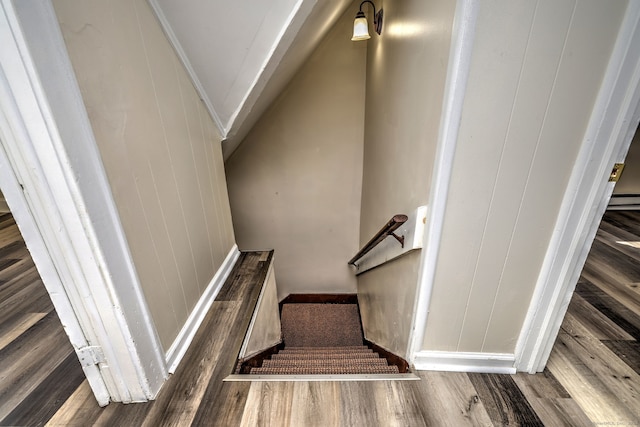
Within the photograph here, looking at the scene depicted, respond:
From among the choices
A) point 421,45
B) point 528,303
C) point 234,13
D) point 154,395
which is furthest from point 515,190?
point 154,395

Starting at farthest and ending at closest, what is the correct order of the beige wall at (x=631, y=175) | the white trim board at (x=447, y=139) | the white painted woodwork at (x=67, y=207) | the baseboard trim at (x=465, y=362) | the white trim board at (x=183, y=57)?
the beige wall at (x=631, y=175)
the baseboard trim at (x=465, y=362)
the white trim board at (x=183, y=57)
the white trim board at (x=447, y=139)
the white painted woodwork at (x=67, y=207)

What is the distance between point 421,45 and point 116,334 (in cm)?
169

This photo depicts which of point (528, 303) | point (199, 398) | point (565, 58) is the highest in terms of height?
point (565, 58)

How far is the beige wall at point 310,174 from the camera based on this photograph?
9.45 feet

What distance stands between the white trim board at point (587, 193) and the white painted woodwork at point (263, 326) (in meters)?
1.36

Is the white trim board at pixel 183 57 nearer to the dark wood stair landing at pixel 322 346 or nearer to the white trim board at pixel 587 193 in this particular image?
the dark wood stair landing at pixel 322 346

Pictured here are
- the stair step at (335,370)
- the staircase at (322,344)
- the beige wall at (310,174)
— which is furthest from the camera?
the beige wall at (310,174)

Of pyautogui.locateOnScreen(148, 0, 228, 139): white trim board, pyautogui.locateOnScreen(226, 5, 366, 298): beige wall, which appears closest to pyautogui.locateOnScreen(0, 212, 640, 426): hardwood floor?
pyautogui.locateOnScreen(148, 0, 228, 139): white trim board

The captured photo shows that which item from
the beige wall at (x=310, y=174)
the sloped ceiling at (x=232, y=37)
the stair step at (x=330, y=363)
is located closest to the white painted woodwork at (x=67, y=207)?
the sloped ceiling at (x=232, y=37)

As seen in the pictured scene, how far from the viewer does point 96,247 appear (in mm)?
933

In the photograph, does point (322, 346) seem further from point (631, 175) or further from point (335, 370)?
point (631, 175)

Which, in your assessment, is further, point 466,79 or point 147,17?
point 147,17

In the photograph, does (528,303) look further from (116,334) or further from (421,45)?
(116,334)

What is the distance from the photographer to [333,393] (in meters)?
1.25
